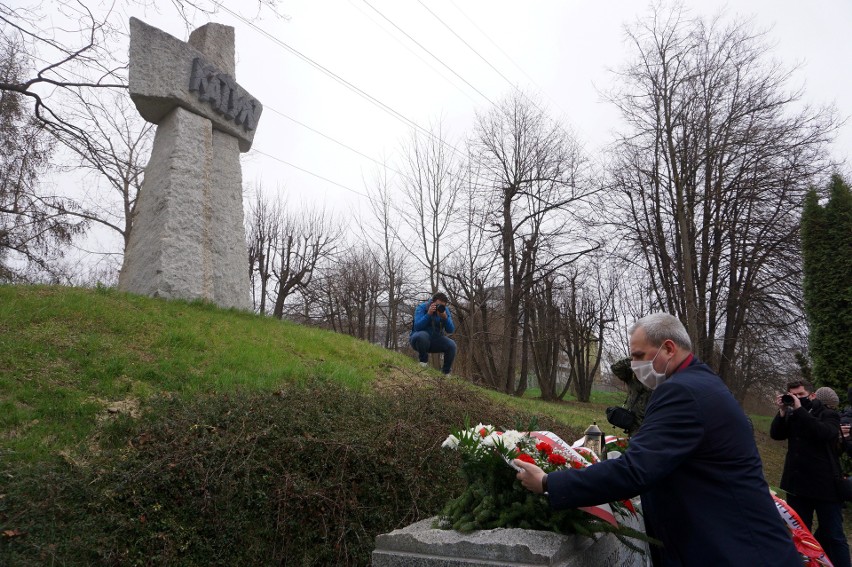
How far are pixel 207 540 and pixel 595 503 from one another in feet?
9.03

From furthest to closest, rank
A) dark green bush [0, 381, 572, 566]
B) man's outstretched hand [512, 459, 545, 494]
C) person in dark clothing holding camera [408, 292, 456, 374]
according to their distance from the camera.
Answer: person in dark clothing holding camera [408, 292, 456, 374]
dark green bush [0, 381, 572, 566]
man's outstretched hand [512, 459, 545, 494]

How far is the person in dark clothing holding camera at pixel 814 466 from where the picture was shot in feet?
18.0

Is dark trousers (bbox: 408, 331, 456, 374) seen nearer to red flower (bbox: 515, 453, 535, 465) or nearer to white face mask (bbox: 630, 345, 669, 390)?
red flower (bbox: 515, 453, 535, 465)

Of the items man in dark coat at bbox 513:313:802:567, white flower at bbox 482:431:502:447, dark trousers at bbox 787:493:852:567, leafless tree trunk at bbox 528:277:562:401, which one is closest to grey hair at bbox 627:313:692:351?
man in dark coat at bbox 513:313:802:567

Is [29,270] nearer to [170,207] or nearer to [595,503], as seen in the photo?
[170,207]

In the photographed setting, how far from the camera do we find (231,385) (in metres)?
6.11

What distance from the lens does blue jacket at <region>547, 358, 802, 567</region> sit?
224cm

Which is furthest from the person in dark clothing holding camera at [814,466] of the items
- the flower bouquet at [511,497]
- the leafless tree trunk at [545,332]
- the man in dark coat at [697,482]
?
the leafless tree trunk at [545,332]

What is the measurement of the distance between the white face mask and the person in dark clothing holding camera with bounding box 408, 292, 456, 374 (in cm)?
756

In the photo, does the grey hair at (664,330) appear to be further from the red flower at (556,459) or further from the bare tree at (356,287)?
the bare tree at (356,287)

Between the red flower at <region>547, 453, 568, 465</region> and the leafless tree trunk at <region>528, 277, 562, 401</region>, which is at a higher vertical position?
the leafless tree trunk at <region>528, 277, 562, 401</region>

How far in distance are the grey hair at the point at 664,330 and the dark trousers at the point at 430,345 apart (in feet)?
25.5

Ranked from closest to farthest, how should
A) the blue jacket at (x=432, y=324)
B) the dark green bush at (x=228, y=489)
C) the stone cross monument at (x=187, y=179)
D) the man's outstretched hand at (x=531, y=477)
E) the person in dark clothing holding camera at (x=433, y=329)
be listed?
1. the man's outstretched hand at (x=531, y=477)
2. the dark green bush at (x=228, y=489)
3. the stone cross monument at (x=187, y=179)
4. the person in dark clothing holding camera at (x=433, y=329)
5. the blue jacket at (x=432, y=324)

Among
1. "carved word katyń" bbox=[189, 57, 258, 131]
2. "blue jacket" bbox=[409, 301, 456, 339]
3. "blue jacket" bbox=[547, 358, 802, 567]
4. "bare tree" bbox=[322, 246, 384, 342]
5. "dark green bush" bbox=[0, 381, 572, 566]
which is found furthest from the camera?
"bare tree" bbox=[322, 246, 384, 342]
